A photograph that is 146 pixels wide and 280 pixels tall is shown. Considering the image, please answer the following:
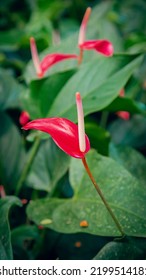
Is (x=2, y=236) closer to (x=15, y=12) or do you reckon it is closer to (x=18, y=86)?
(x=18, y=86)

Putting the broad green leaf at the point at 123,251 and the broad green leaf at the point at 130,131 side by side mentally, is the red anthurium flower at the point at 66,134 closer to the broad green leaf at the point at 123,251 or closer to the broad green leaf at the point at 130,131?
the broad green leaf at the point at 123,251

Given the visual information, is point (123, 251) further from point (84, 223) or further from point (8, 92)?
point (8, 92)

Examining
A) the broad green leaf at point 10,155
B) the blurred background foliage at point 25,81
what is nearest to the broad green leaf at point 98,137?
the blurred background foliage at point 25,81

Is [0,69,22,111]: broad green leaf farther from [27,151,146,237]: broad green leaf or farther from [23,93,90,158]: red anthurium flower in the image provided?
[23,93,90,158]: red anthurium flower

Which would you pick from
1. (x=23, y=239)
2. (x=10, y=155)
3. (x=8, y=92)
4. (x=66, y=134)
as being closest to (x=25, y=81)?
(x=8, y=92)

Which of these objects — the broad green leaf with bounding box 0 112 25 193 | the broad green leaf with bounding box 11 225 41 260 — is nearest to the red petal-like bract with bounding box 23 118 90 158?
the broad green leaf with bounding box 11 225 41 260

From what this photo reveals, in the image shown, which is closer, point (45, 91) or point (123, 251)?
point (123, 251)
